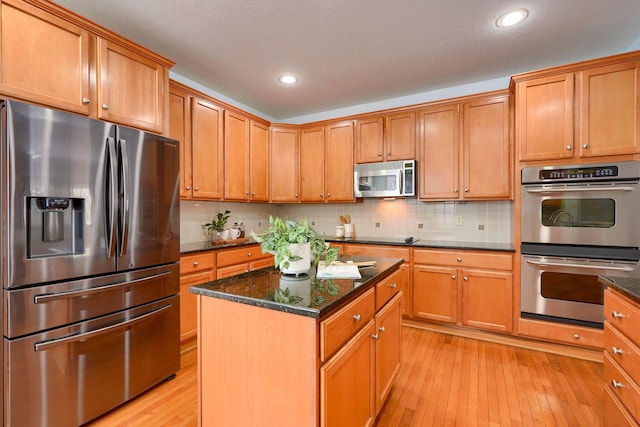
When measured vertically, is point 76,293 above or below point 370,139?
below

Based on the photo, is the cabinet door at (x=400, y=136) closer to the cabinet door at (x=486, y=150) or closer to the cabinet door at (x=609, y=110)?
the cabinet door at (x=486, y=150)

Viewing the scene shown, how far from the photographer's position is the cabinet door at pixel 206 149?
3.04 meters

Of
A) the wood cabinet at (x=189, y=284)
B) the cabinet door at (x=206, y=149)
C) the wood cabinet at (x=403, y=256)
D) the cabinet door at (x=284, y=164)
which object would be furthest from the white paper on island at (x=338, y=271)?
the cabinet door at (x=284, y=164)

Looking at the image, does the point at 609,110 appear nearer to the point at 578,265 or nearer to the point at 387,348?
the point at 578,265

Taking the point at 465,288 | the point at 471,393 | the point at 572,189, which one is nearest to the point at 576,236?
the point at 572,189

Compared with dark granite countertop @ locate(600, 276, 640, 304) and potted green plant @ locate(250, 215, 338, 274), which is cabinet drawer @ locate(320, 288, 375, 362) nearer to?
potted green plant @ locate(250, 215, 338, 274)

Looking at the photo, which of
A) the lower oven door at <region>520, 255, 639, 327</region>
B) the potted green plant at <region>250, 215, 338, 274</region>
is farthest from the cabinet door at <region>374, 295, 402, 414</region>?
the lower oven door at <region>520, 255, 639, 327</region>

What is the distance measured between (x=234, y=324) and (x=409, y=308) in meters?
2.45

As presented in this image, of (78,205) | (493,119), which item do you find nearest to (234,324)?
(78,205)

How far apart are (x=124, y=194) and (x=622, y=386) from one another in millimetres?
2829

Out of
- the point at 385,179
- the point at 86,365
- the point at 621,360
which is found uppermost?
the point at 385,179

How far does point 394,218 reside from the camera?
3914 mm

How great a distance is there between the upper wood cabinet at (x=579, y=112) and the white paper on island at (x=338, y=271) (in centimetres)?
211

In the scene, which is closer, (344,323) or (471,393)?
(344,323)
